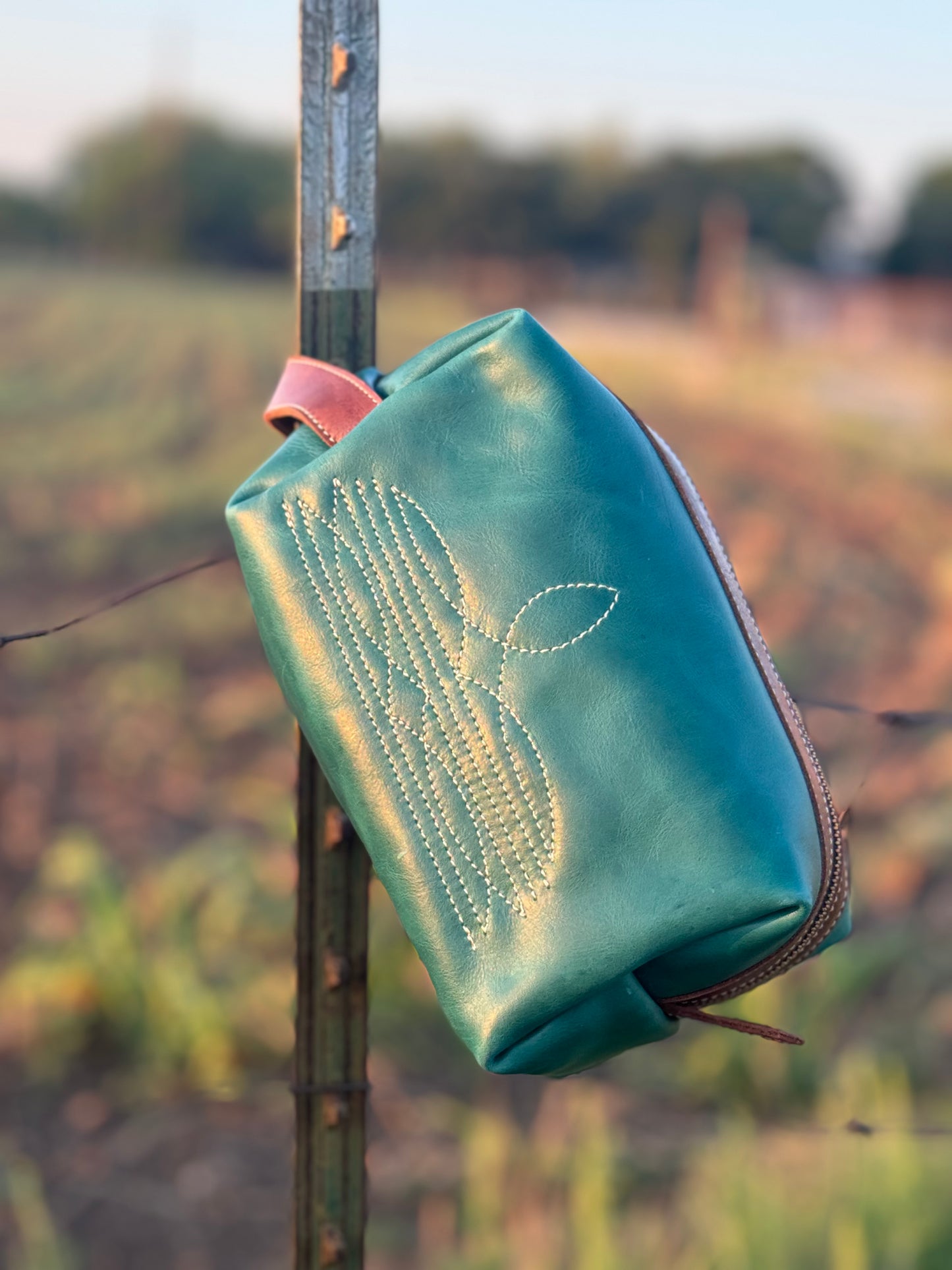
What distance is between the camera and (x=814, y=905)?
793mm

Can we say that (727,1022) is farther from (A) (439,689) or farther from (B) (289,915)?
(B) (289,915)

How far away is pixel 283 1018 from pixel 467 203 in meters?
18.0

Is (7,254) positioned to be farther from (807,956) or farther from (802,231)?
(807,956)

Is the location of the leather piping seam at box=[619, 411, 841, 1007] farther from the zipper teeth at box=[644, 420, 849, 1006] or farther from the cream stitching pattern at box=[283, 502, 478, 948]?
the cream stitching pattern at box=[283, 502, 478, 948]

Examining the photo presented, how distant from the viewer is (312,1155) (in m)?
1.09

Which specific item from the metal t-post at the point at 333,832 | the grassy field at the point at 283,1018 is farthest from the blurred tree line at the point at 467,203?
the metal t-post at the point at 333,832

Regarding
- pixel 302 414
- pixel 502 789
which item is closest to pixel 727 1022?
pixel 502 789

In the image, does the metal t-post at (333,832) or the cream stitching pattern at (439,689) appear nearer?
the cream stitching pattern at (439,689)

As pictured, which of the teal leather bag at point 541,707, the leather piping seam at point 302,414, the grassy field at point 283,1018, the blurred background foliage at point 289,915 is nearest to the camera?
the teal leather bag at point 541,707

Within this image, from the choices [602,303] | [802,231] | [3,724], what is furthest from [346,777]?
[802,231]

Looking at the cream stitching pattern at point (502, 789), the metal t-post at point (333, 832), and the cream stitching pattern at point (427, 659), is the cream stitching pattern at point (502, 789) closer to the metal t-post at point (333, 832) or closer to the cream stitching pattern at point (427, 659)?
the cream stitching pattern at point (427, 659)

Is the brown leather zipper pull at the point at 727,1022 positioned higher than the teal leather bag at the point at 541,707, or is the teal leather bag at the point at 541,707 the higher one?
the teal leather bag at the point at 541,707

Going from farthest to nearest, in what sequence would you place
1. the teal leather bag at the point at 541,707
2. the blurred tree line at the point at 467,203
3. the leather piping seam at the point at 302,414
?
1. the blurred tree line at the point at 467,203
2. the leather piping seam at the point at 302,414
3. the teal leather bag at the point at 541,707

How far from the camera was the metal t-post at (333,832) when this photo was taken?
97 centimetres
